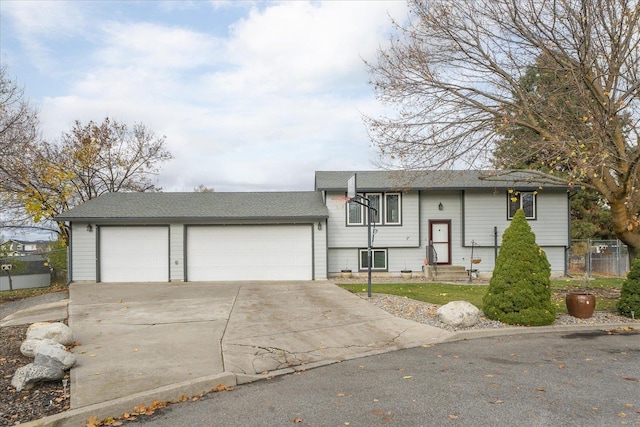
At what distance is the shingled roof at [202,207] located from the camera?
680 inches

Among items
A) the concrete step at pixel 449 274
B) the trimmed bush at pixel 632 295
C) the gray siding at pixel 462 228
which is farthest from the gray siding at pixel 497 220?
the trimmed bush at pixel 632 295

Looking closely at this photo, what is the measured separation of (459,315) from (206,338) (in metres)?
4.71

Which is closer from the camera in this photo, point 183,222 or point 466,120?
point 466,120

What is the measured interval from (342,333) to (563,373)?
12.1 feet

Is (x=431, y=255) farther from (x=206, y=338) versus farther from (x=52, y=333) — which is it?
(x=52, y=333)

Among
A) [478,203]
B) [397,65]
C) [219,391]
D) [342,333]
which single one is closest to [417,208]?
[478,203]

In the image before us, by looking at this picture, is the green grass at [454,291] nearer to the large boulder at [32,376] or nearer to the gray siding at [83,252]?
the large boulder at [32,376]

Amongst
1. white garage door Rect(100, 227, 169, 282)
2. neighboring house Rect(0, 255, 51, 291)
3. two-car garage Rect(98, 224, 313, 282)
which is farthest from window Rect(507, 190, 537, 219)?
neighboring house Rect(0, 255, 51, 291)

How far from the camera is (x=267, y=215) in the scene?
57.4 ft

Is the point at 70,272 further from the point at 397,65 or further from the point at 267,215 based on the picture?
the point at 397,65

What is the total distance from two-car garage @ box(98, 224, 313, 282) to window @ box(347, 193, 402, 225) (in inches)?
79.4

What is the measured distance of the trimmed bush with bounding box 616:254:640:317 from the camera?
991 cm

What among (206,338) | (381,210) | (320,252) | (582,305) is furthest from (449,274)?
(206,338)

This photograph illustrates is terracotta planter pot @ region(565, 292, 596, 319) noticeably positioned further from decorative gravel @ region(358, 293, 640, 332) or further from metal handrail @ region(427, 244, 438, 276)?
metal handrail @ region(427, 244, 438, 276)
